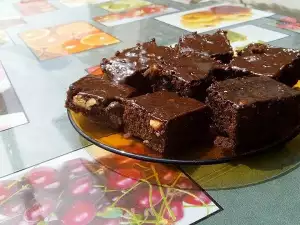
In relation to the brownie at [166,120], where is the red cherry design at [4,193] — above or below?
below

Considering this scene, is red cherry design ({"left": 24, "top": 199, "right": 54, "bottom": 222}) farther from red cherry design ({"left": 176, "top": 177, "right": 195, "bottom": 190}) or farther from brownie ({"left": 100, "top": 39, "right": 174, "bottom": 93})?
brownie ({"left": 100, "top": 39, "right": 174, "bottom": 93})

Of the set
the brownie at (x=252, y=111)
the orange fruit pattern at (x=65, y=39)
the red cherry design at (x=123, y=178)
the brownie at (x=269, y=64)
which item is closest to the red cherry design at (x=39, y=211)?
the red cherry design at (x=123, y=178)

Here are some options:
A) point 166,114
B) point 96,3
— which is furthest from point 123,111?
point 96,3

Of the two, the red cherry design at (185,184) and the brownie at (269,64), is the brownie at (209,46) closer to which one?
the brownie at (269,64)

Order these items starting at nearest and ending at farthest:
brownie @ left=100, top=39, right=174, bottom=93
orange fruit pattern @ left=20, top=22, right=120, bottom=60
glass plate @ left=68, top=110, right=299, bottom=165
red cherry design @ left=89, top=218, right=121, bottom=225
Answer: red cherry design @ left=89, top=218, right=121, bottom=225 < glass plate @ left=68, top=110, right=299, bottom=165 < brownie @ left=100, top=39, right=174, bottom=93 < orange fruit pattern @ left=20, top=22, right=120, bottom=60

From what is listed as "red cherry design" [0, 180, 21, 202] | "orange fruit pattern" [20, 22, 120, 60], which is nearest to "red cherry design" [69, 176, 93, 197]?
"red cherry design" [0, 180, 21, 202]

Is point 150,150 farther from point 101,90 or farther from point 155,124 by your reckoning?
point 101,90

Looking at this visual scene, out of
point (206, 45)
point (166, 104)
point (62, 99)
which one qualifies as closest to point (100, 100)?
point (166, 104)
